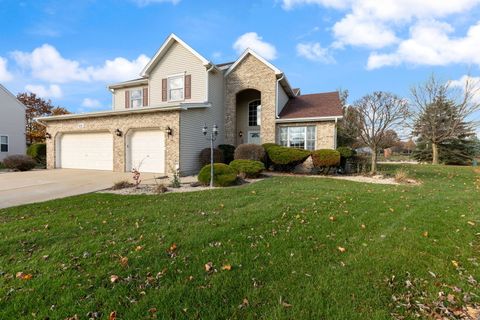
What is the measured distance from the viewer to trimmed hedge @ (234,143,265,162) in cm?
1343

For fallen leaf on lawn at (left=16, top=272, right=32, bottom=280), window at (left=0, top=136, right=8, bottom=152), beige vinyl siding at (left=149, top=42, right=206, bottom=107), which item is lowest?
fallen leaf on lawn at (left=16, top=272, right=32, bottom=280)

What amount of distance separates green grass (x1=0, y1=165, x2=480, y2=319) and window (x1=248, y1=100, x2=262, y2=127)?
40.8 feet

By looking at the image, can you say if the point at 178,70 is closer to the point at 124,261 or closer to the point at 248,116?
the point at 248,116

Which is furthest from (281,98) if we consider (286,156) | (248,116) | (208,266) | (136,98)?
(208,266)

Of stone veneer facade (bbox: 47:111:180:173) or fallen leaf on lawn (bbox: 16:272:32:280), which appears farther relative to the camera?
stone veneer facade (bbox: 47:111:180:173)

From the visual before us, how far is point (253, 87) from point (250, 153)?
17.4 ft

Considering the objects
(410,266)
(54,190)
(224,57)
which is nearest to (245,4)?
(224,57)

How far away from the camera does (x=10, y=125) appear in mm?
22578

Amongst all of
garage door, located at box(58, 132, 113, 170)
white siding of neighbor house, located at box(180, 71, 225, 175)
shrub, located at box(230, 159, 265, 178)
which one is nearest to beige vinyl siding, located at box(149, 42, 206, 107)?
white siding of neighbor house, located at box(180, 71, 225, 175)

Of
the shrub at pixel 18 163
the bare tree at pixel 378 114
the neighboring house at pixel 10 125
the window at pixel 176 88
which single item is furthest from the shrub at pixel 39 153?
the bare tree at pixel 378 114

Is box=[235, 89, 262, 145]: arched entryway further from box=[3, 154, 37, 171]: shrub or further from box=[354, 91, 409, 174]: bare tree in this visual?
box=[3, 154, 37, 171]: shrub

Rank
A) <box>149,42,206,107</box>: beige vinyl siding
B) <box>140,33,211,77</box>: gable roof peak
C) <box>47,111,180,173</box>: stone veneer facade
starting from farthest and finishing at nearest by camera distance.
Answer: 1. <box>149,42,206,107</box>: beige vinyl siding
2. <box>140,33,211,77</box>: gable roof peak
3. <box>47,111,180,173</box>: stone veneer facade

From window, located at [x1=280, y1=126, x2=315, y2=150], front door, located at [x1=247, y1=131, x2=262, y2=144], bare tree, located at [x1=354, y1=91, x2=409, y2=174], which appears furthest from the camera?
front door, located at [x1=247, y1=131, x2=262, y2=144]

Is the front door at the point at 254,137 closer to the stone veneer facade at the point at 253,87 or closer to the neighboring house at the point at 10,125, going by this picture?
the stone veneer facade at the point at 253,87
